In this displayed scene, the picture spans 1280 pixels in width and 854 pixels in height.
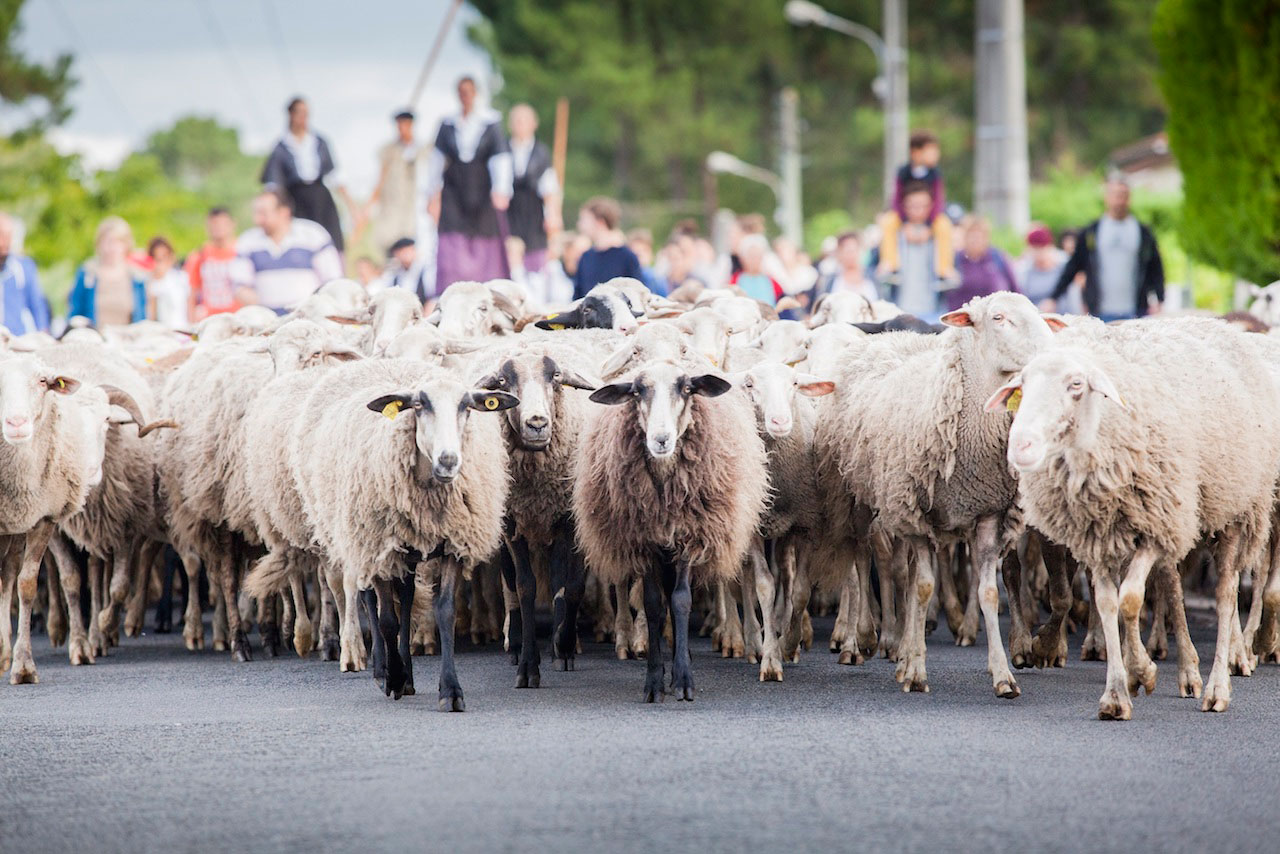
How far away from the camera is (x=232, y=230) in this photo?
17.4 meters

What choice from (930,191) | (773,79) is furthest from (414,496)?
(773,79)

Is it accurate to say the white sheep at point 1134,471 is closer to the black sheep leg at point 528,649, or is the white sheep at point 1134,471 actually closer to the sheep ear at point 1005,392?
A: the sheep ear at point 1005,392

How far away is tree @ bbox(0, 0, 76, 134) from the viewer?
46.2m

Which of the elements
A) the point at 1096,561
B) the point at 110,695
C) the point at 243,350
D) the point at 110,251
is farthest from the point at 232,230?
the point at 1096,561

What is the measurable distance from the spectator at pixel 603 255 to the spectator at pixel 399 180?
14.2 feet

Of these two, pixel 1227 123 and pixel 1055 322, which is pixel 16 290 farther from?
pixel 1227 123

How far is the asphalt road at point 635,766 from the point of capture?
571 centimetres

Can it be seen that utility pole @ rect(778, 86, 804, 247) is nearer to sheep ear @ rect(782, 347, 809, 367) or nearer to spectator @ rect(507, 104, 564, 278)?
spectator @ rect(507, 104, 564, 278)

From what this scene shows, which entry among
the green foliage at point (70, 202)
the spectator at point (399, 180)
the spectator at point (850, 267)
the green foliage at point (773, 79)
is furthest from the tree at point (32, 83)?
the spectator at point (850, 267)

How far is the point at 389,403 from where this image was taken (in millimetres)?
8367

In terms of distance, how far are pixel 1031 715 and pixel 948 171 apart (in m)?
37.9

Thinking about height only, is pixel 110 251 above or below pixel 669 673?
above

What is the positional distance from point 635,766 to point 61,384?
192 inches

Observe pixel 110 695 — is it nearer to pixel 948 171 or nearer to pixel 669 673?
pixel 669 673
